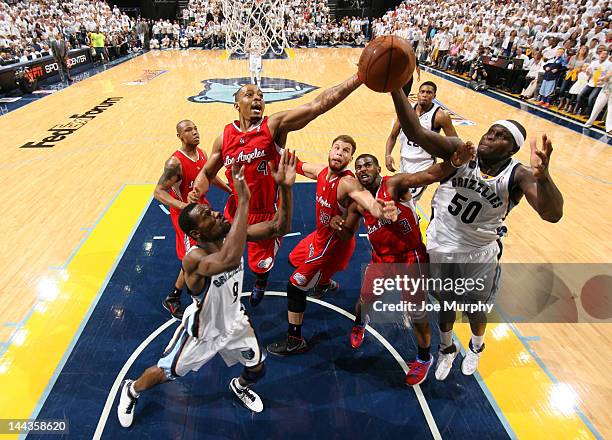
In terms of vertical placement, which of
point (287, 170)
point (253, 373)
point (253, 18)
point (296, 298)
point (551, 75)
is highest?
point (253, 18)

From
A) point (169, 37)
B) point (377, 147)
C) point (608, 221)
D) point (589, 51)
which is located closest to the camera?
point (608, 221)

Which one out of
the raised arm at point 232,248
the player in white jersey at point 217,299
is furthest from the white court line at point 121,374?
the raised arm at point 232,248

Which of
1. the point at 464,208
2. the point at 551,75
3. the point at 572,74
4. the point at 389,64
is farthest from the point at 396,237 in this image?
the point at 551,75

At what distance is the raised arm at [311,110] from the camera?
326 centimetres

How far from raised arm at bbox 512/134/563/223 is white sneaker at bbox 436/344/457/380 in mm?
1467

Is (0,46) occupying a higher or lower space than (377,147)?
higher

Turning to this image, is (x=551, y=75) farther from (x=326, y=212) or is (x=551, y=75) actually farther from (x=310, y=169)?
(x=326, y=212)

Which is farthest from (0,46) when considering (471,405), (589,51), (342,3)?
(342,3)

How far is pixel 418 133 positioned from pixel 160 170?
6.40 metres

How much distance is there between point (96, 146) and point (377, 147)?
633 centimetres

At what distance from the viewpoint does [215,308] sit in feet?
9.20

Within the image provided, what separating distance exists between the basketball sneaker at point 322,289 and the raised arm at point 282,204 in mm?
1730

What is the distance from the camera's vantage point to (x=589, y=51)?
12.0 meters

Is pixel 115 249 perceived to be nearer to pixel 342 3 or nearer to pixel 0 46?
pixel 0 46
